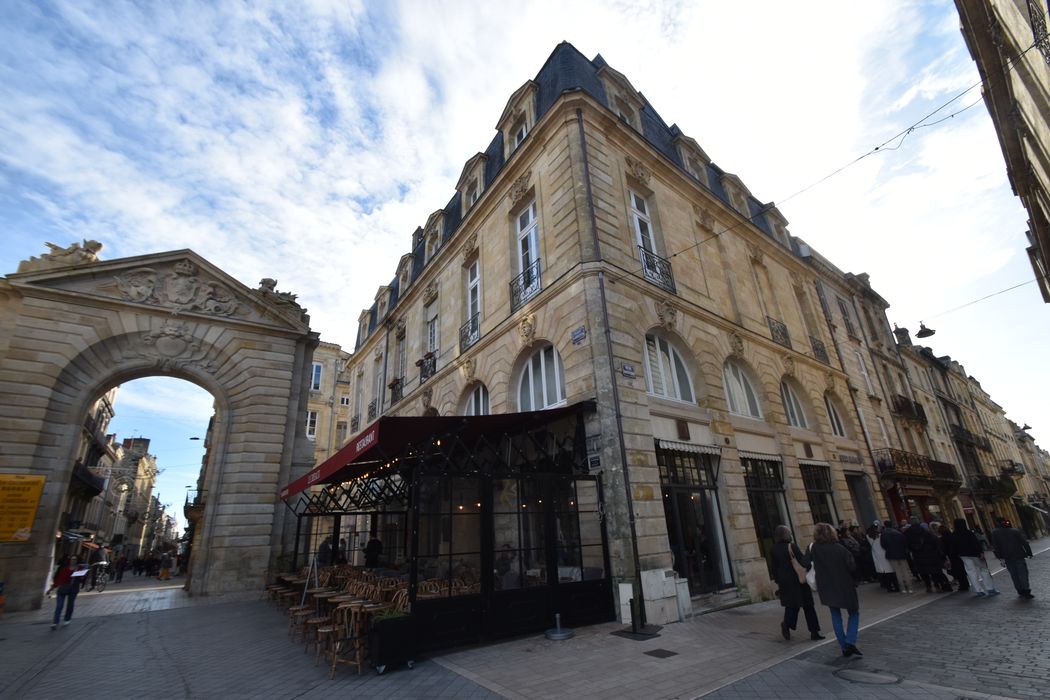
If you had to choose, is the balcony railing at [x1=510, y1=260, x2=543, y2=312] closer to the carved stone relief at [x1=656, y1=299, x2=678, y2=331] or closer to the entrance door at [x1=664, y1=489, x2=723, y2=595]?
the carved stone relief at [x1=656, y1=299, x2=678, y2=331]

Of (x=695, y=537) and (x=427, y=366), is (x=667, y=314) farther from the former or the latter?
(x=427, y=366)

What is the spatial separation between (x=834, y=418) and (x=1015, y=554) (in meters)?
8.62

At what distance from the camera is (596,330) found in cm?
871

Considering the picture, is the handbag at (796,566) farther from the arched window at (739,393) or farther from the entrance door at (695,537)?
the arched window at (739,393)

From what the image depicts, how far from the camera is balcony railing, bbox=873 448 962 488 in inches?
625

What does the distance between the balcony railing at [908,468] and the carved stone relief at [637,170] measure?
43.3ft

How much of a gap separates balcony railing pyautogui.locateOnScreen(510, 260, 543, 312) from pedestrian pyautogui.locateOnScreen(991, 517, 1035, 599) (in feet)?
31.3

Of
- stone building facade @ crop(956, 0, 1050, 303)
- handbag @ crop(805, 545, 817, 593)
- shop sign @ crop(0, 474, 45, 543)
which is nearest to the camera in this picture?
handbag @ crop(805, 545, 817, 593)

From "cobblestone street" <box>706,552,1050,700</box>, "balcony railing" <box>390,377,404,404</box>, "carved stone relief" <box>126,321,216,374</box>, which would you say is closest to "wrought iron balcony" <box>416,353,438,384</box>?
"balcony railing" <box>390,377,404,404</box>

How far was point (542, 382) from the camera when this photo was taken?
1053 cm

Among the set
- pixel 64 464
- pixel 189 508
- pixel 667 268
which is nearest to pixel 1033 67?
pixel 667 268

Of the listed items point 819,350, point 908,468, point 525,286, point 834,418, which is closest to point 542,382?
point 525,286

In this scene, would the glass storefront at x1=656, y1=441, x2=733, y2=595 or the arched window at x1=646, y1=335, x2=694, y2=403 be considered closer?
the glass storefront at x1=656, y1=441, x2=733, y2=595

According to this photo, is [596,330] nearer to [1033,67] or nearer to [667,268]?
[667,268]
